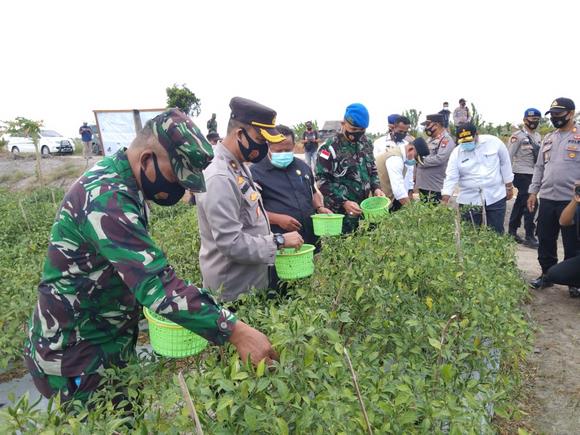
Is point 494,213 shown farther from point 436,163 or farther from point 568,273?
point 436,163

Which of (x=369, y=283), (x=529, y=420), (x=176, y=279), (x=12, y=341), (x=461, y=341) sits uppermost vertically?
(x=176, y=279)

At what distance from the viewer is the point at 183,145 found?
55.8 inches

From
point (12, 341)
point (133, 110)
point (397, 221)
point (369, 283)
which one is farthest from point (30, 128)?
point (369, 283)

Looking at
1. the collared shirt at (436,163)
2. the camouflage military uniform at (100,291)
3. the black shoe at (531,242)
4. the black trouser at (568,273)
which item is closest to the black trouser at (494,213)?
the black trouser at (568,273)

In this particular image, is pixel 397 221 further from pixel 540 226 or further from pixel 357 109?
pixel 540 226

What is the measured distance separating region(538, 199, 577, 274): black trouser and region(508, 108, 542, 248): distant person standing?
209cm

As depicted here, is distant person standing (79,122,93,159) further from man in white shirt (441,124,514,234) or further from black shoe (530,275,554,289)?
black shoe (530,275,554,289)

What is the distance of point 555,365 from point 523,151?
438 centimetres

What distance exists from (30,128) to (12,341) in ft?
31.3

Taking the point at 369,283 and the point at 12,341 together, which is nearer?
the point at 369,283

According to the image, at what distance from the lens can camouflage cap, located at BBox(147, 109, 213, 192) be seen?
1.42 m

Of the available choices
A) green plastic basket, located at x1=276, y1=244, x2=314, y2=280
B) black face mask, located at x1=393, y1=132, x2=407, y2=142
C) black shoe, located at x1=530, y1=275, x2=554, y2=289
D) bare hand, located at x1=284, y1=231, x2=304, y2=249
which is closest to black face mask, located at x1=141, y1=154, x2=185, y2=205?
bare hand, located at x1=284, y1=231, x2=304, y2=249

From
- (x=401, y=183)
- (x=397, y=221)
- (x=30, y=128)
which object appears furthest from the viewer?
(x=30, y=128)

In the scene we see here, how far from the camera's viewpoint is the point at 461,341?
6.37 feet
